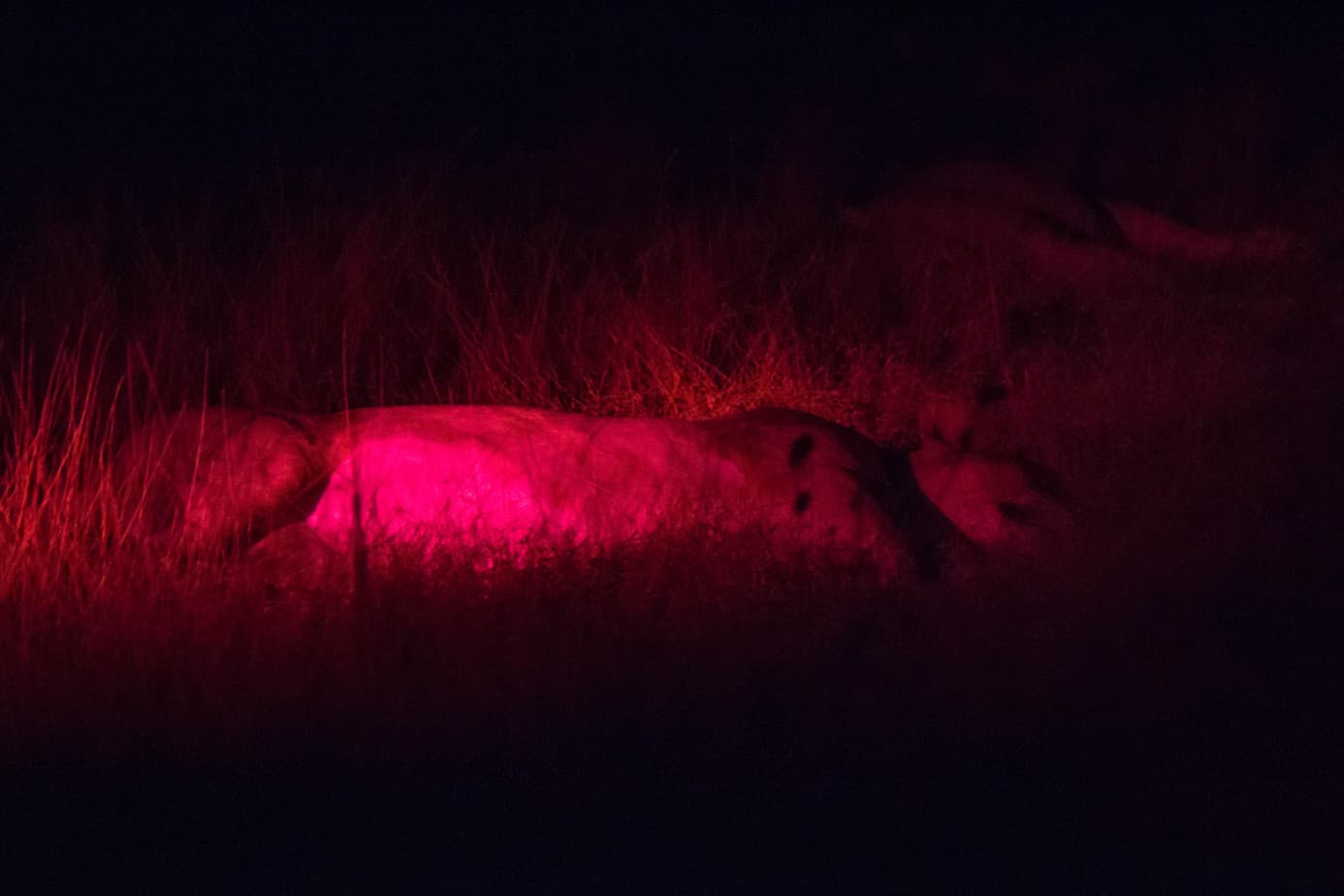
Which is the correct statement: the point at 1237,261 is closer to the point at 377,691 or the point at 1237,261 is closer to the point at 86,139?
the point at 377,691

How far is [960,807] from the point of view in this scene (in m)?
4.12

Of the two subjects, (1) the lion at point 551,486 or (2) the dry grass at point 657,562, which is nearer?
(2) the dry grass at point 657,562

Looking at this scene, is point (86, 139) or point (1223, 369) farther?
point (86, 139)

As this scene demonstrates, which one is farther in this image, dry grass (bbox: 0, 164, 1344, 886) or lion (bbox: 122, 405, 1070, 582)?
lion (bbox: 122, 405, 1070, 582)

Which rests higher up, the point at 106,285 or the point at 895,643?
the point at 106,285

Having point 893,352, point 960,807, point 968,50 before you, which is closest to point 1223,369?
point 893,352

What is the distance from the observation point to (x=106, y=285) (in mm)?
8188

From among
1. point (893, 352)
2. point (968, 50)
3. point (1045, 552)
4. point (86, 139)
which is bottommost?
point (1045, 552)

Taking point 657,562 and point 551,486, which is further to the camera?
point 551,486

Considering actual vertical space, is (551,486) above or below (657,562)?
above

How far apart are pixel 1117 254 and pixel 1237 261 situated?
0.75 metres

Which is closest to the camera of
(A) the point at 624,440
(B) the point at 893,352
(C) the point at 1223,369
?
(A) the point at 624,440

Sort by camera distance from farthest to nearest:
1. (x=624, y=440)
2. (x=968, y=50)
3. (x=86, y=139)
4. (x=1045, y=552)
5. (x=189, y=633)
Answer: (x=968, y=50)
(x=86, y=139)
(x=624, y=440)
(x=1045, y=552)
(x=189, y=633)

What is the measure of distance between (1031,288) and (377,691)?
553cm
